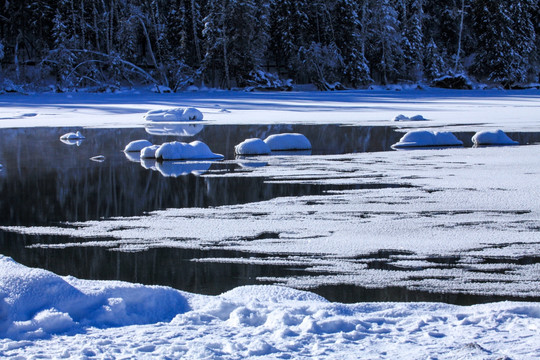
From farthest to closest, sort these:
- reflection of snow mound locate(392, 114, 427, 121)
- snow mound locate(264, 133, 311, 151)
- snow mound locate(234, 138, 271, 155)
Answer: reflection of snow mound locate(392, 114, 427, 121) < snow mound locate(264, 133, 311, 151) < snow mound locate(234, 138, 271, 155)

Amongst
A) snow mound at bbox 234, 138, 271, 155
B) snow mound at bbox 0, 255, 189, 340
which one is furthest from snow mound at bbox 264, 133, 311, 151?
snow mound at bbox 0, 255, 189, 340

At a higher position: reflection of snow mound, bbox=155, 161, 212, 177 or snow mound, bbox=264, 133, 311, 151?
snow mound, bbox=264, 133, 311, 151

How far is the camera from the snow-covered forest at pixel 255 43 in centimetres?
4450

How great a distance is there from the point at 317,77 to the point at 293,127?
25.2m

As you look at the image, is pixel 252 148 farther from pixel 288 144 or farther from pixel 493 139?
pixel 493 139

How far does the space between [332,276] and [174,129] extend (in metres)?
16.5

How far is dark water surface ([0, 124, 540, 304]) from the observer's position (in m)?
5.66

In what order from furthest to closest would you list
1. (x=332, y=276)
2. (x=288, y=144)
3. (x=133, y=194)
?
(x=288, y=144) → (x=133, y=194) → (x=332, y=276)

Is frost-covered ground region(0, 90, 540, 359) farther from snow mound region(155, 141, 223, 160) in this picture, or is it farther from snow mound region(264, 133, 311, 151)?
snow mound region(264, 133, 311, 151)

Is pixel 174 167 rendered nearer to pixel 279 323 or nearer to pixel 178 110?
pixel 279 323

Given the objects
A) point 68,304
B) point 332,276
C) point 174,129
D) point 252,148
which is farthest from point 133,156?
point 68,304

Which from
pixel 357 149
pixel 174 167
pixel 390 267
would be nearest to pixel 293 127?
pixel 357 149

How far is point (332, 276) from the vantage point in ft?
18.1

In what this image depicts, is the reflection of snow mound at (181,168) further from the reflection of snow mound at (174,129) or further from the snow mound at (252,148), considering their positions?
the reflection of snow mound at (174,129)
